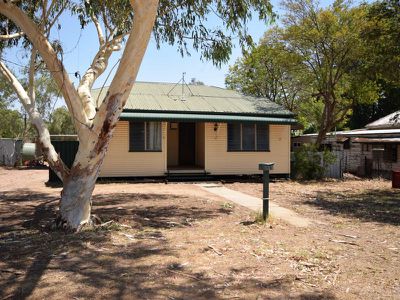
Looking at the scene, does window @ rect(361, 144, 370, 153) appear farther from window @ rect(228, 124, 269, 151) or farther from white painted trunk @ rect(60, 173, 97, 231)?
white painted trunk @ rect(60, 173, 97, 231)

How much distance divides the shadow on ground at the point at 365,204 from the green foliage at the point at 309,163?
4.05 meters

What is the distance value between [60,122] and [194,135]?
95.7ft

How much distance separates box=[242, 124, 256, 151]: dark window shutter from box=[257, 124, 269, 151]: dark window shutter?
0.23 meters

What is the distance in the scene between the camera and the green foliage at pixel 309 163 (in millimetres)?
19703

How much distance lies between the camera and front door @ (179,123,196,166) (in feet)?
66.6

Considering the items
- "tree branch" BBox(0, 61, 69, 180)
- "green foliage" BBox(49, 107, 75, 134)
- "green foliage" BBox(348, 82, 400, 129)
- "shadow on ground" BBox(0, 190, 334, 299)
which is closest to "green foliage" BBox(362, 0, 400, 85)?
"shadow on ground" BBox(0, 190, 334, 299)

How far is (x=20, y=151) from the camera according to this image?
92.9ft

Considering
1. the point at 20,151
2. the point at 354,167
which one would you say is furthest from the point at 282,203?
the point at 20,151

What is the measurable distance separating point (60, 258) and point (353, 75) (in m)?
19.0

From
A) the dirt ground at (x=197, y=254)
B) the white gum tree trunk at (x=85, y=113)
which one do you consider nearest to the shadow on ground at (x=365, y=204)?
the dirt ground at (x=197, y=254)

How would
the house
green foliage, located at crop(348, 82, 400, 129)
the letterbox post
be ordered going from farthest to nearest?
green foliage, located at crop(348, 82, 400, 129), the house, the letterbox post

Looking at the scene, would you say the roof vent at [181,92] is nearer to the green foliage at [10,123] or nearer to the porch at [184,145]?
the porch at [184,145]

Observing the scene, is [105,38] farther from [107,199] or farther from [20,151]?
[20,151]

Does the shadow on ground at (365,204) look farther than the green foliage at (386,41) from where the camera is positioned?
No
